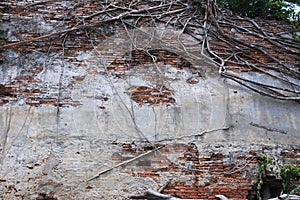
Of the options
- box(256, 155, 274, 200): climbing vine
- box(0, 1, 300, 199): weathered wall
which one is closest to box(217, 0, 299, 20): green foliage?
box(0, 1, 300, 199): weathered wall

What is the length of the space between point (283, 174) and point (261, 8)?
9.14 ft

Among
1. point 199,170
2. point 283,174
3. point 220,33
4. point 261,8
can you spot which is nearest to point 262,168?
point 283,174

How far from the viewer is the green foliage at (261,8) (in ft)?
19.5

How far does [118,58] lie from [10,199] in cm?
203

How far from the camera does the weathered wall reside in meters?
4.46

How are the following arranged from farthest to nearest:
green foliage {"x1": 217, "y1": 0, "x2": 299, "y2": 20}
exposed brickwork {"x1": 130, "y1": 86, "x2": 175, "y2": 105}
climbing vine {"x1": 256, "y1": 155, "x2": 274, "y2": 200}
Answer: green foliage {"x1": 217, "y1": 0, "x2": 299, "y2": 20} < exposed brickwork {"x1": 130, "y1": 86, "x2": 175, "y2": 105} < climbing vine {"x1": 256, "y1": 155, "x2": 274, "y2": 200}

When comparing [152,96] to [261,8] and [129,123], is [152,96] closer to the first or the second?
[129,123]

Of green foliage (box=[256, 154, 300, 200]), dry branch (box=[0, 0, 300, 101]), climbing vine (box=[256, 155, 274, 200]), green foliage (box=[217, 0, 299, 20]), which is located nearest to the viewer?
green foliage (box=[256, 154, 300, 200])

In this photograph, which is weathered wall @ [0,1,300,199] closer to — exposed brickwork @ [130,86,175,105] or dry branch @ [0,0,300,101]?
exposed brickwork @ [130,86,175,105]

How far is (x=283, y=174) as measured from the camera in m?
4.39

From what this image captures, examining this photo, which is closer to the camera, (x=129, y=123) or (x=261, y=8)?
(x=129, y=123)

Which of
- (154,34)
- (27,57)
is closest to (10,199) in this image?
(27,57)

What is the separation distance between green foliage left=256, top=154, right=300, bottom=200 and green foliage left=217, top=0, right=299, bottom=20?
2325 millimetres

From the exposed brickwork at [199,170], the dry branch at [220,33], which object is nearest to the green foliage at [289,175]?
the exposed brickwork at [199,170]
